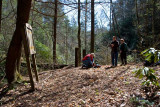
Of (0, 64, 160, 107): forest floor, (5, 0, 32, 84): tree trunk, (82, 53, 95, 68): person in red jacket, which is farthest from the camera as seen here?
(82, 53, 95, 68): person in red jacket

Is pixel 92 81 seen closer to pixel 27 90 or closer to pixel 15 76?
pixel 27 90

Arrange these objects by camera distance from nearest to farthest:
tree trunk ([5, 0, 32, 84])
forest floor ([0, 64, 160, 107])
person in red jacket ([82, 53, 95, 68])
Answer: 1. forest floor ([0, 64, 160, 107])
2. tree trunk ([5, 0, 32, 84])
3. person in red jacket ([82, 53, 95, 68])

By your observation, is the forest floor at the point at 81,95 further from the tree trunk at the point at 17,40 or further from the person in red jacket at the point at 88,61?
the person in red jacket at the point at 88,61

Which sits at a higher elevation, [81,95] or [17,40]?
[17,40]

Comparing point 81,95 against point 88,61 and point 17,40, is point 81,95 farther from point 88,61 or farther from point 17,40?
point 88,61

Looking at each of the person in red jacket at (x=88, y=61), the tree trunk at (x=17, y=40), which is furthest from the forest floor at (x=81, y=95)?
the person in red jacket at (x=88, y=61)

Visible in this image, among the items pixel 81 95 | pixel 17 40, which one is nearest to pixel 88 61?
pixel 81 95

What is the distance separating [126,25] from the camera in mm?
22031

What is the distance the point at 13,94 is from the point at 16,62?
4.11ft

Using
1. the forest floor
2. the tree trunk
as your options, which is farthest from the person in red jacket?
the tree trunk

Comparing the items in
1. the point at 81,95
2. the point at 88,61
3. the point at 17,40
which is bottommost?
the point at 81,95

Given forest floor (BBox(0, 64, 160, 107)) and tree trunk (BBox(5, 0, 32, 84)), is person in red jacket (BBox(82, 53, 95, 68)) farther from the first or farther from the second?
tree trunk (BBox(5, 0, 32, 84))

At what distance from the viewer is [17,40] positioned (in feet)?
15.4

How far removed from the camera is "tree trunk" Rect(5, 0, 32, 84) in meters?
4.56
